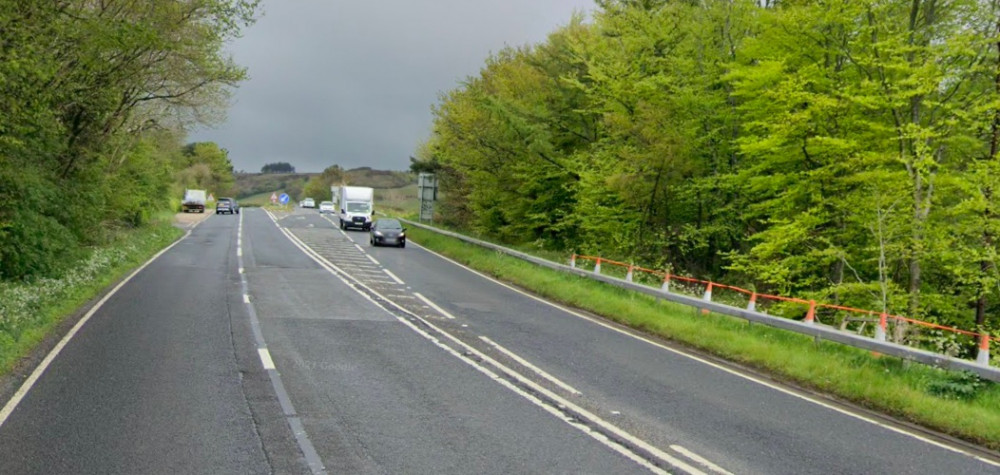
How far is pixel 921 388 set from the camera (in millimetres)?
10516

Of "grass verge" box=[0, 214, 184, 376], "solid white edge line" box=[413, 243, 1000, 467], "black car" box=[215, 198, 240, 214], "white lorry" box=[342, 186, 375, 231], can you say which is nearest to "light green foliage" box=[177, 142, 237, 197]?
"black car" box=[215, 198, 240, 214]

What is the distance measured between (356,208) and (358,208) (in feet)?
0.52

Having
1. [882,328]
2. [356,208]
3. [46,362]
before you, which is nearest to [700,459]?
[882,328]

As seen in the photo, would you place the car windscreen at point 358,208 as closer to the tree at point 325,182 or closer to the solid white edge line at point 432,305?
the solid white edge line at point 432,305

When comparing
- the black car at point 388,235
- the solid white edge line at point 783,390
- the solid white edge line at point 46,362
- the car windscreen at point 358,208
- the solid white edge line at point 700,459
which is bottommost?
the solid white edge line at point 46,362

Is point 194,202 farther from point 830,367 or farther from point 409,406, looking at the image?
point 830,367

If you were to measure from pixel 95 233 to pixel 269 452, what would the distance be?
2586cm

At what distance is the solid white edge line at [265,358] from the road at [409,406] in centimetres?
5

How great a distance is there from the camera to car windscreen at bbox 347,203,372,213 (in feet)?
173

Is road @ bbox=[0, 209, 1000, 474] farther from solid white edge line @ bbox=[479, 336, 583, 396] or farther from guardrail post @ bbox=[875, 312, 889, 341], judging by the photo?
guardrail post @ bbox=[875, 312, 889, 341]

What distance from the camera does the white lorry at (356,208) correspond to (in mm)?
52031

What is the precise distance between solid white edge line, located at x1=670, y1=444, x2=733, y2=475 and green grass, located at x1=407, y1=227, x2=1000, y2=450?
396cm

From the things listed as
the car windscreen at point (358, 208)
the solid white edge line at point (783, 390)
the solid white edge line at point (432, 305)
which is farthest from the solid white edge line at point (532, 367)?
the car windscreen at point (358, 208)

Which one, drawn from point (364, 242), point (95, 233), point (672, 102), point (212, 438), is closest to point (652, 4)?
point (672, 102)
